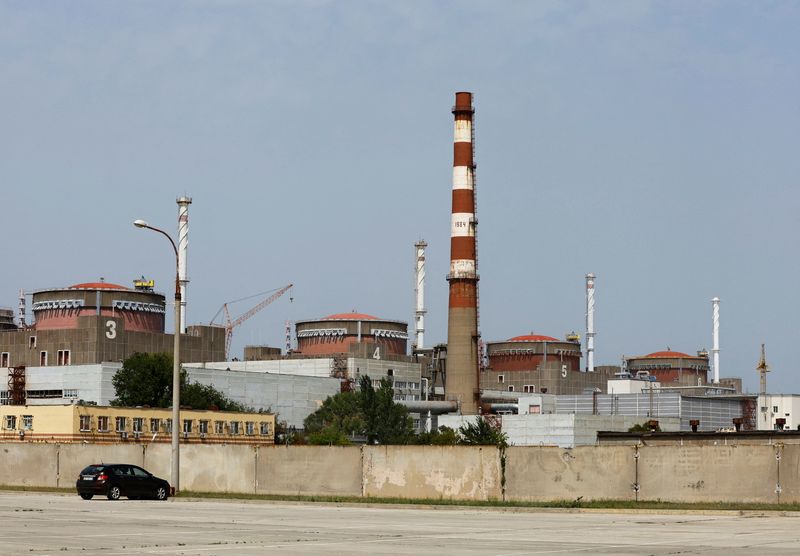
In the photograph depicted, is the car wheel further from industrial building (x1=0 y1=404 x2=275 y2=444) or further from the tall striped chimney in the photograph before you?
the tall striped chimney

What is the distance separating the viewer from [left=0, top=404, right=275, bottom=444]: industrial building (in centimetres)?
Result: 9162

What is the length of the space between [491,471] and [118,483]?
41.0 ft

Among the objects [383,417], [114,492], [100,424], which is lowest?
[114,492]

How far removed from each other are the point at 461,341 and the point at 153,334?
1556 inches

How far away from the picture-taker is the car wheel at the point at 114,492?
44.7 meters

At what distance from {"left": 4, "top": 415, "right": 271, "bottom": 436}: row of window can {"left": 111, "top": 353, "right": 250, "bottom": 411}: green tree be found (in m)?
10.4

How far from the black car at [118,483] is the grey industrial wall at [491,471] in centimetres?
410

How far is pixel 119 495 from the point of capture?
45.1 meters

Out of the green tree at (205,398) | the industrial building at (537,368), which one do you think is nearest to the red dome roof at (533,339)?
the industrial building at (537,368)

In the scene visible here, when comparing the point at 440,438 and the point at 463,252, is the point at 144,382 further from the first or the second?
the point at 463,252

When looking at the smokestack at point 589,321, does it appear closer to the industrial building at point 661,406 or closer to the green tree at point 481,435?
the industrial building at point 661,406

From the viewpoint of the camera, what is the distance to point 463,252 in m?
120

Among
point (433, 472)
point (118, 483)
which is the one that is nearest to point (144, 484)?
point (118, 483)

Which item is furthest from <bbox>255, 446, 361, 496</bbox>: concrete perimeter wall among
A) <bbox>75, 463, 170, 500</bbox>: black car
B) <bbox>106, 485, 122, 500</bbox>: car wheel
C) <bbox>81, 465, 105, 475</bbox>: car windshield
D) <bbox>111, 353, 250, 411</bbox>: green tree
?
<bbox>111, 353, 250, 411</bbox>: green tree
